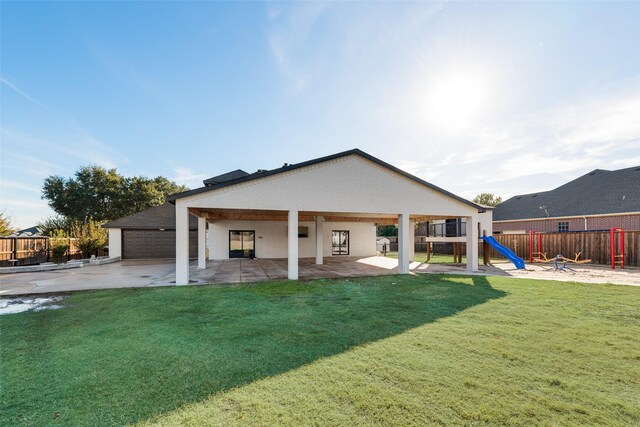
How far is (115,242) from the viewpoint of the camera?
19766 mm

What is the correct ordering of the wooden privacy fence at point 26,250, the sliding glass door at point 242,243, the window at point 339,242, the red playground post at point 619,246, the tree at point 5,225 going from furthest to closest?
the window at point 339,242, the sliding glass door at point 242,243, the tree at point 5,225, the wooden privacy fence at point 26,250, the red playground post at point 619,246

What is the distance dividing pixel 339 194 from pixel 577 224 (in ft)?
72.6

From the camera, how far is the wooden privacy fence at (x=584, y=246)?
13.9 meters

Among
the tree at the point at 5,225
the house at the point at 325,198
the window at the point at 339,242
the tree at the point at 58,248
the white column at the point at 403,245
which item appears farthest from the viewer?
the window at the point at 339,242

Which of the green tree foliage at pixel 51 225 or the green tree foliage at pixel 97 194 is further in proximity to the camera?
the green tree foliage at pixel 97 194

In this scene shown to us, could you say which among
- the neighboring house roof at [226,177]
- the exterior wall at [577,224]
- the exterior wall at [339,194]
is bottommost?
the exterior wall at [577,224]

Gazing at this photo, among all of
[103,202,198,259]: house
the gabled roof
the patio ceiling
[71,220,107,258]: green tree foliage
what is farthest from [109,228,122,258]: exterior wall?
the gabled roof

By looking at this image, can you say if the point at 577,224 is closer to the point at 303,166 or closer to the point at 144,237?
the point at 303,166

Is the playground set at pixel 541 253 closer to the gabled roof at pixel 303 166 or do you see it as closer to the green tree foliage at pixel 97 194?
the gabled roof at pixel 303 166

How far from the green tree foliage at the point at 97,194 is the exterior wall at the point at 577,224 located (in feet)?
134

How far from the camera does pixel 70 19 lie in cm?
946

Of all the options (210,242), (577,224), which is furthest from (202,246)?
(577,224)

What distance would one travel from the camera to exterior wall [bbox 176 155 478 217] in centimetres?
1037

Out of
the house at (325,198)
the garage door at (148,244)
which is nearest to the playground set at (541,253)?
the house at (325,198)
